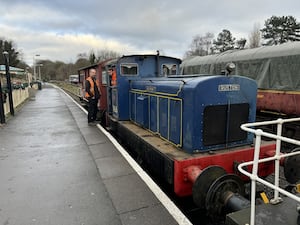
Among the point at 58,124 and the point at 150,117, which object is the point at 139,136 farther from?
the point at 58,124

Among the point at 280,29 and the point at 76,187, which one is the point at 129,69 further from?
the point at 280,29

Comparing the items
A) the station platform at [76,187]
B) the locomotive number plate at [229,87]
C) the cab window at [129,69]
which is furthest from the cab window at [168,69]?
the locomotive number plate at [229,87]

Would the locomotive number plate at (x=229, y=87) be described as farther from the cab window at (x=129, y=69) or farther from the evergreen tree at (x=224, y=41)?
the evergreen tree at (x=224, y=41)

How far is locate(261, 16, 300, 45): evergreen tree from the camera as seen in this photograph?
109 feet

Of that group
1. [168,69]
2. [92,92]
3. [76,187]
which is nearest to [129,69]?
[168,69]

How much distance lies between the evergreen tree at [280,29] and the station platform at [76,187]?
113 feet

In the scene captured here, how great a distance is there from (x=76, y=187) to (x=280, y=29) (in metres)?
39.3

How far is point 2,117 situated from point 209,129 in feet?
29.8

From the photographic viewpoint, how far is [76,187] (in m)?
4.19

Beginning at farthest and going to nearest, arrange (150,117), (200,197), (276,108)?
(276,108), (150,117), (200,197)

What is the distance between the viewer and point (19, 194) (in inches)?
157

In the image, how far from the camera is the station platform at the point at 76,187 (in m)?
3.29

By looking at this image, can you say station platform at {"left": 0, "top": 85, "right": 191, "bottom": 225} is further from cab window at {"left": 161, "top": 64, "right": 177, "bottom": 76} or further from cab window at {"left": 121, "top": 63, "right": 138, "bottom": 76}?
cab window at {"left": 161, "top": 64, "right": 177, "bottom": 76}

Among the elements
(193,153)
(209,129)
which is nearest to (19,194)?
(193,153)
